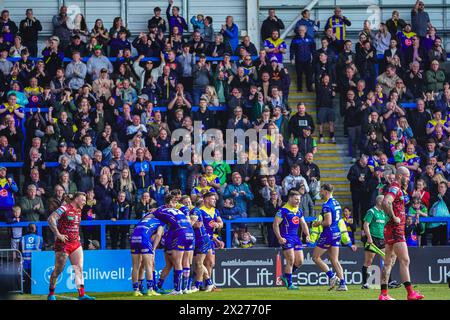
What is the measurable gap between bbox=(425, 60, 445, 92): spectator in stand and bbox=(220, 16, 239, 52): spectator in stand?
19.6 feet

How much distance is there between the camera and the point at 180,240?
2233cm

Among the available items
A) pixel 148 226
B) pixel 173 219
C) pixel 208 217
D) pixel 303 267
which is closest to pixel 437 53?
pixel 303 267

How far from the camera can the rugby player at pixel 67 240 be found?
69.2 ft

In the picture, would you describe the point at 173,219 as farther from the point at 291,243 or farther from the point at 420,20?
the point at 420,20

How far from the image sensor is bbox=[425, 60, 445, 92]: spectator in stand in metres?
31.8

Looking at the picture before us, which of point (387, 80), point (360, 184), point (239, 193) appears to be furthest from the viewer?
point (387, 80)

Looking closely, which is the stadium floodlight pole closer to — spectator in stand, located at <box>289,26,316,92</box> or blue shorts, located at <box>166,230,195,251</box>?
Answer: spectator in stand, located at <box>289,26,316,92</box>

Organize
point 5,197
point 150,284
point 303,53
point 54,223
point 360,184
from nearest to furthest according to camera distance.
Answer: point 54,223
point 150,284
point 5,197
point 360,184
point 303,53

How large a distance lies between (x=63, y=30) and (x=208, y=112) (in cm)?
601

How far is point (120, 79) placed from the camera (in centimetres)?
3044

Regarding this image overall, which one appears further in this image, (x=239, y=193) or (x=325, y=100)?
(x=325, y=100)

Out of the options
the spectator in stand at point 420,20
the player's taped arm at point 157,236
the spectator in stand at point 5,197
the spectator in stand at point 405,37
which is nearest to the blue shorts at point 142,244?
the player's taped arm at point 157,236

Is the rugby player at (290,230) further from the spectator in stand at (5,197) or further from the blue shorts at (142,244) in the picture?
the spectator in stand at (5,197)

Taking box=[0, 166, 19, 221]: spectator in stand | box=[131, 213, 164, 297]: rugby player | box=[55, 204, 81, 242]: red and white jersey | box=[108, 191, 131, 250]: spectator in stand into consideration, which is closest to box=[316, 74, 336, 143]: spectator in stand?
box=[108, 191, 131, 250]: spectator in stand
